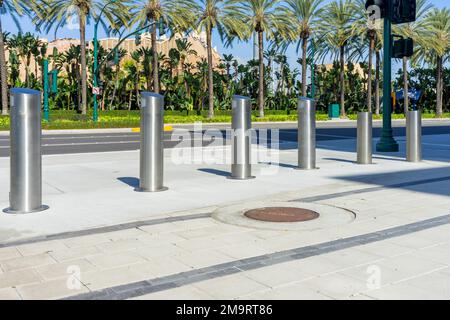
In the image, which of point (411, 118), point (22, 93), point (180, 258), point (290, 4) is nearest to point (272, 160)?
point (411, 118)

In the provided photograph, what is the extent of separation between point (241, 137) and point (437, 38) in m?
51.6

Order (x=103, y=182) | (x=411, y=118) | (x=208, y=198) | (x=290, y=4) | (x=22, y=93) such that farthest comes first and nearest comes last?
(x=290, y=4)
(x=411, y=118)
(x=103, y=182)
(x=208, y=198)
(x=22, y=93)

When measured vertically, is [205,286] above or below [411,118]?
below

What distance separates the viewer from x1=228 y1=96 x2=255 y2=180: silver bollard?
32.6 ft

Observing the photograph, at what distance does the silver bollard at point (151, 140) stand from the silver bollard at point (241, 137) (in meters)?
1.71

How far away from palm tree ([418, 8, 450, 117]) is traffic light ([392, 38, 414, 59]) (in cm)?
4187

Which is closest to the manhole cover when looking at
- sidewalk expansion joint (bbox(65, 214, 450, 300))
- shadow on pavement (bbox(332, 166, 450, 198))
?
sidewalk expansion joint (bbox(65, 214, 450, 300))

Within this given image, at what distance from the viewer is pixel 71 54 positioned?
171 feet

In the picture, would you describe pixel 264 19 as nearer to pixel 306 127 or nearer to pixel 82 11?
pixel 82 11

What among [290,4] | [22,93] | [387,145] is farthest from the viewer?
[290,4]

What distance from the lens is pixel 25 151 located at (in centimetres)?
698

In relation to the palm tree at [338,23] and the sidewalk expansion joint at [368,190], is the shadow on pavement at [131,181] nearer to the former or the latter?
the sidewalk expansion joint at [368,190]

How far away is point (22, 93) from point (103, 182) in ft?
10.3
